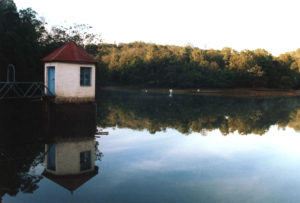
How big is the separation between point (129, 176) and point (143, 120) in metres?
12.5

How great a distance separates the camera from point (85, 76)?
705 inches

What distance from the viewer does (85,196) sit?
735 cm

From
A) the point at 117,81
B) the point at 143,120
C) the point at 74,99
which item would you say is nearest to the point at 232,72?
the point at 117,81

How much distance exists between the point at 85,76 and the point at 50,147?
6716mm

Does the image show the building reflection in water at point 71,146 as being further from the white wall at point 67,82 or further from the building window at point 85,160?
the white wall at point 67,82

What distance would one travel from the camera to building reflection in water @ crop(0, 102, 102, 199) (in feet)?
28.1

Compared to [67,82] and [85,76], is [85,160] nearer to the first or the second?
[67,82]

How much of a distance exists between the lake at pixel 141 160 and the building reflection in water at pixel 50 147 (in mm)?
31

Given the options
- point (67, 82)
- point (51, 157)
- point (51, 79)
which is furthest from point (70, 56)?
point (51, 157)

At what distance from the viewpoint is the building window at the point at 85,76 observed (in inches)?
700

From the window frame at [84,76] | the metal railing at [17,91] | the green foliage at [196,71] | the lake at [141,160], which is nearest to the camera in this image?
the lake at [141,160]

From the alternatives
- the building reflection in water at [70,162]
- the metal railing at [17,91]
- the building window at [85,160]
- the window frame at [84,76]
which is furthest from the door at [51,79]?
the building window at [85,160]

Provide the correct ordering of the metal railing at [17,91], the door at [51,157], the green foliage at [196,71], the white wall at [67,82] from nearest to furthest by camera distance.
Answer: the door at [51,157] → the metal railing at [17,91] → the white wall at [67,82] → the green foliage at [196,71]

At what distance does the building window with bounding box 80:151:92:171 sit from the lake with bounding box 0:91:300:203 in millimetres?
34
